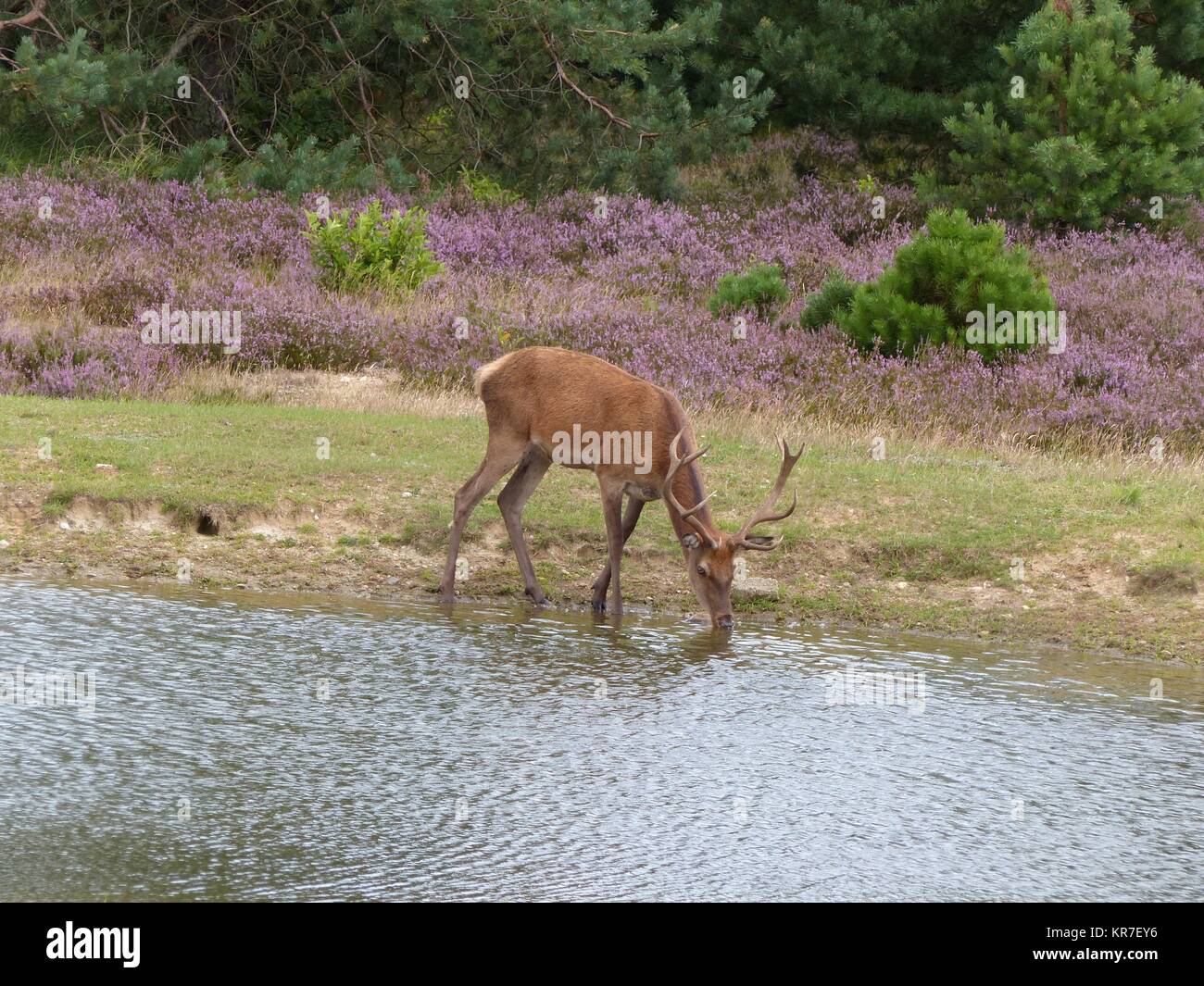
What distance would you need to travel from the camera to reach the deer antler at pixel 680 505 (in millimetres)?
9625

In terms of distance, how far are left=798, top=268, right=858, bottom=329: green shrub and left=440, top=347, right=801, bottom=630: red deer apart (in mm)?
7940

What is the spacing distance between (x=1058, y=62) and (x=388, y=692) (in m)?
16.6

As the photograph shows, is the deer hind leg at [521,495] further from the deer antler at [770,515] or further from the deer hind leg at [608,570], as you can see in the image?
the deer antler at [770,515]

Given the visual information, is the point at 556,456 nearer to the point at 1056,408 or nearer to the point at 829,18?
the point at 1056,408

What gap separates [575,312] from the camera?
718 inches

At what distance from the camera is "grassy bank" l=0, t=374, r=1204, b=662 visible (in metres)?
10.4

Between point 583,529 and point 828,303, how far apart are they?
25.3 ft

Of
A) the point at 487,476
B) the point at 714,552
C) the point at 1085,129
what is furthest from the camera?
the point at 1085,129

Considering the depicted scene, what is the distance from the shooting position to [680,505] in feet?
32.9

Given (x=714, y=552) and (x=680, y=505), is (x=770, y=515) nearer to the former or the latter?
(x=714, y=552)

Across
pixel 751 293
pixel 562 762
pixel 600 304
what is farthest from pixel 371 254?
pixel 562 762

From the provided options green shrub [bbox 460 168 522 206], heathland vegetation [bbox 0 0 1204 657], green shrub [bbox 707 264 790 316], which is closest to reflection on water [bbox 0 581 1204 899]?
heathland vegetation [bbox 0 0 1204 657]

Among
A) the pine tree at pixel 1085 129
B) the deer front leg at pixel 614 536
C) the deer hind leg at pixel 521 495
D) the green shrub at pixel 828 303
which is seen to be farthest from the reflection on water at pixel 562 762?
the pine tree at pixel 1085 129

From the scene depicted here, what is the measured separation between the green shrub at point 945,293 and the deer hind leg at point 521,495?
715 centimetres
